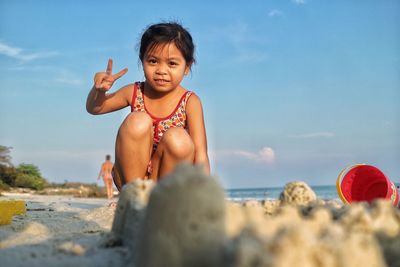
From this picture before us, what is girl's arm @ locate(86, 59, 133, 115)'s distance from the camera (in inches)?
159

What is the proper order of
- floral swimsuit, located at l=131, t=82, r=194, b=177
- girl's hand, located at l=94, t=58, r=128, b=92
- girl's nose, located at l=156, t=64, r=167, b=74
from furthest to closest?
floral swimsuit, located at l=131, t=82, r=194, b=177
girl's nose, located at l=156, t=64, r=167, b=74
girl's hand, located at l=94, t=58, r=128, b=92

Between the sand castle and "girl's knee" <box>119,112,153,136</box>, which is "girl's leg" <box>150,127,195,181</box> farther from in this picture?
the sand castle

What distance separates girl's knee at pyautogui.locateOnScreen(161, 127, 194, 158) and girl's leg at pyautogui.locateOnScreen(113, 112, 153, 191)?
17cm

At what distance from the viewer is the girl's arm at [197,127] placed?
4.23 meters

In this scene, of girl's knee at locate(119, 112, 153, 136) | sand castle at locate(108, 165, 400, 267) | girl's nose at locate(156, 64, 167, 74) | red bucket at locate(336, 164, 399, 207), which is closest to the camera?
sand castle at locate(108, 165, 400, 267)

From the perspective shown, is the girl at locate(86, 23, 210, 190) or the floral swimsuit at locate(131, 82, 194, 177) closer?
the girl at locate(86, 23, 210, 190)

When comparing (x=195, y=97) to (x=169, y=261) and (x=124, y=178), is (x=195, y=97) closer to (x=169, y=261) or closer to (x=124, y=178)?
(x=124, y=178)

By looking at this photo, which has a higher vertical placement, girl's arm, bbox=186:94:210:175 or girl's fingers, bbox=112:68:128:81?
girl's fingers, bbox=112:68:128:81

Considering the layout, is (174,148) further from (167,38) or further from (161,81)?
(167,38)

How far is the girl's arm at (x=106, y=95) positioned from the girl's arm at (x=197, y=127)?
62 centimetres

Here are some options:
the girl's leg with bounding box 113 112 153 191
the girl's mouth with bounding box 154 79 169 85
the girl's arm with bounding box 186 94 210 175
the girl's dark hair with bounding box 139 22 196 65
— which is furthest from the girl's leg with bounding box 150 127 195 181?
the girl's dark hair with bounding box 139 22 196 65

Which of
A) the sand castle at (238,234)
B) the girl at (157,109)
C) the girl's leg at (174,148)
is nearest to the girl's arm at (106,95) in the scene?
the girl at (157,109)

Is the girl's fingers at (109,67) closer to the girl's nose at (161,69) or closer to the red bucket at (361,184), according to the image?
the girl's nose at (161,69)

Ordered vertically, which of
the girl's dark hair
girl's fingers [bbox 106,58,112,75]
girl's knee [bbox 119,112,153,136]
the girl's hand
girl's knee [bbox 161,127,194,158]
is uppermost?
the girl's dark hair
